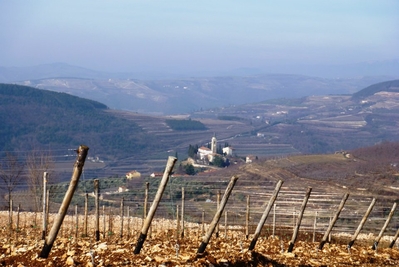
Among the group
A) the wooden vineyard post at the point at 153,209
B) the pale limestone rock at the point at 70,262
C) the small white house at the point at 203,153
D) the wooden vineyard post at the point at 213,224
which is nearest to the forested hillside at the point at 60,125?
the small white house at the point at 203,153

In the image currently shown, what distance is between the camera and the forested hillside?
102938 millimetres

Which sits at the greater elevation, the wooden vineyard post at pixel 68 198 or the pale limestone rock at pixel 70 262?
the wooden vineyard post at pixel 68 198

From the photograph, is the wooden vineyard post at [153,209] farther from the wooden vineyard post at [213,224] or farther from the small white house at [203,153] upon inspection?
the small white house at [203,153]

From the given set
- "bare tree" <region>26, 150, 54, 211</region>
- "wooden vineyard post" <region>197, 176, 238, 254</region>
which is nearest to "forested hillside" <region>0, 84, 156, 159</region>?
"bare tree" <region>26, 150, 54, 211</region>

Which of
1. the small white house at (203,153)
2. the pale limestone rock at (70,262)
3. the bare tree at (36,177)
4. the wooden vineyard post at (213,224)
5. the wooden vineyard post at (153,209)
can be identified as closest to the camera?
the pale limestone rock at (70,262)

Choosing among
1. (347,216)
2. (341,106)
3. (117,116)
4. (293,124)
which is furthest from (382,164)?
(341,106)

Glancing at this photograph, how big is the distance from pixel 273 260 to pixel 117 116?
4831 inches

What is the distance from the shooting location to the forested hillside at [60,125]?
4053 inches

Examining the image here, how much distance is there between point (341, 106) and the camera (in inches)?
7421

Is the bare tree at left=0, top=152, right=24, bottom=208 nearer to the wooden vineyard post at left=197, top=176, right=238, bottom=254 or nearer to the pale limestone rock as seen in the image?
the wooden vineyard post at left=197, top=176, right=238, bottom=254

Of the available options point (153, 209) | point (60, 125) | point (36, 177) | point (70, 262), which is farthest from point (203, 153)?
point (70, 262)

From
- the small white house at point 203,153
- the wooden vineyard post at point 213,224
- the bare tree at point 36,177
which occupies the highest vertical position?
the wooden vineyard post at point 213,224

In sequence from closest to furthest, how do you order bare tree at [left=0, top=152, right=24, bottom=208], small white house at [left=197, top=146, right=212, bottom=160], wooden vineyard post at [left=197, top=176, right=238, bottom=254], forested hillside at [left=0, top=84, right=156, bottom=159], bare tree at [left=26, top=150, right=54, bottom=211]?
wooden vineyard post at [left=197, top=176, right=238, bottom=254]
bare tree at [left=0, top=152, right=24, bottom=208]
bare tree at [left=26, top=150, right=54, bottom=211]
small white house at [left=197, top=146, right=212, bottom=160]
forested hillside at [left=0, top=84, right=156, bottom=159]

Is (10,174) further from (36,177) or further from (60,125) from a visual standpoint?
(60,125)
